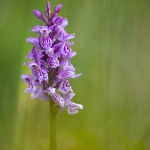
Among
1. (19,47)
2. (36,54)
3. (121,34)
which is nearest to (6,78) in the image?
(19,47)

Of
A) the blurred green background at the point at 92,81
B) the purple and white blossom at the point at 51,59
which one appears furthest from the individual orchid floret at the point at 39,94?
the blurred green background at the point at 92,81

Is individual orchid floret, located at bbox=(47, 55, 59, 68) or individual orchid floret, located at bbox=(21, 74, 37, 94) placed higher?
individual orchid floret, located at bbox=(47, 55, 59, 68)

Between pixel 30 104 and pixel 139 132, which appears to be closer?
pixel 139 132

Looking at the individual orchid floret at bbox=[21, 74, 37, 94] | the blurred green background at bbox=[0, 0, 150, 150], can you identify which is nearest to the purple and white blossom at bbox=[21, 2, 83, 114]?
the individual orchid floret at bbox=[21, 74, 37, 94]

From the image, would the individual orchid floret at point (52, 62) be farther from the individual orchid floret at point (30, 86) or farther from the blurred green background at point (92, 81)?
the blurred green background at point (92, 81)

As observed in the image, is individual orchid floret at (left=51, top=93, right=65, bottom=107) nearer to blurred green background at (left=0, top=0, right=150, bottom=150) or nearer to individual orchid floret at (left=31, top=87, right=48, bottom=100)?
individual orchid floret at (left=31, top=87, right=48, bottom=100)

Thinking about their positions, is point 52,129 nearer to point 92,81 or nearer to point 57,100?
point 57,100

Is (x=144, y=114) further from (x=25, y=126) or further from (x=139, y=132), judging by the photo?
(x=25, y=126)

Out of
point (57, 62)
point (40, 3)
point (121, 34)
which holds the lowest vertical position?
point (57, 62)
